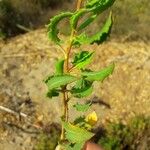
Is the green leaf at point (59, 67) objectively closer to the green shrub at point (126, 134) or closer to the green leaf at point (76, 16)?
the green leaf at point (76, 16)

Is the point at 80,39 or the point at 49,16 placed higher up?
the point at 80,39

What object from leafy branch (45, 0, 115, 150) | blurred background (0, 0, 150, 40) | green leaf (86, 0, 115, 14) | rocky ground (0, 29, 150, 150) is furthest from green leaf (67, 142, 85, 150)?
blurred background (0, 0, 150, 40)

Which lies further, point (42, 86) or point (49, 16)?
point (49, 16)

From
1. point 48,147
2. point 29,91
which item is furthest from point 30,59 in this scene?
point 48,147

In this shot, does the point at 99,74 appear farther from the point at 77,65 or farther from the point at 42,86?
the point at 42,86

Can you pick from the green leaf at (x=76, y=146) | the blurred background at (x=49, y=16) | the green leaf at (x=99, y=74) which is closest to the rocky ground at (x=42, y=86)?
the blurred background at (x=49, y=16)

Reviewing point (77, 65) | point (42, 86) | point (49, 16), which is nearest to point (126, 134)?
point (42, 86)

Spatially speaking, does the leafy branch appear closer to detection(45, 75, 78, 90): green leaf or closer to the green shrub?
detection(45, 75, 78, 90): green leaf

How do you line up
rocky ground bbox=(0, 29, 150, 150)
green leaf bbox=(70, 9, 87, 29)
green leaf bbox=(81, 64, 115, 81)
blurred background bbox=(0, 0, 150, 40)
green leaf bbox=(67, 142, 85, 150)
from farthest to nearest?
blurred background bbox=(0, 0, 150, 40)
rocky ground bbox=(0, 29, 150, 150)
green leaf bbox=(67, 142, 85, 150)
green leaf bbox=(81, 64, 115, 81)
green leaf bbox=(70, 9, 87, 29)
